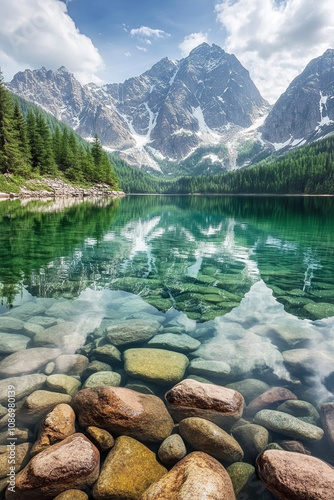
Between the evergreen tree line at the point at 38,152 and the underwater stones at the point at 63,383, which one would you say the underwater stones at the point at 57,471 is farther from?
the evergreen tree line at the point at 38,152

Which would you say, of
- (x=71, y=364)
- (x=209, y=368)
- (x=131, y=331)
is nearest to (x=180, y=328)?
(x=131, y=331)

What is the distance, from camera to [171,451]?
211 inches

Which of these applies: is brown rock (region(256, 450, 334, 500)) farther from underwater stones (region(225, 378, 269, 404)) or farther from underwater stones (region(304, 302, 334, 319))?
underwater stones (region(304, 302, 334, 319))

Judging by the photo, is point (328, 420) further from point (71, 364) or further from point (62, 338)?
point (62, 338)

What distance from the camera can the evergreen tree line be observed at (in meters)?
71.1

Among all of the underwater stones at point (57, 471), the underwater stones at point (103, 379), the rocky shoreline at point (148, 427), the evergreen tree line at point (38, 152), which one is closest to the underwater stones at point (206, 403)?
the rocky shoreline at point (148, 427)

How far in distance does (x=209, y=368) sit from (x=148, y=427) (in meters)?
2.66

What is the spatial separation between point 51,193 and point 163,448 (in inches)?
3519

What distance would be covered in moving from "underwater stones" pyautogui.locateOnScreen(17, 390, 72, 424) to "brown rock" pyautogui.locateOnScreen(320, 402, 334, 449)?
225 inches

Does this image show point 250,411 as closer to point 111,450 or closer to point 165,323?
point 111,450

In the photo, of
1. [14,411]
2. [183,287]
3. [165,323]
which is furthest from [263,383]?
[183,287]

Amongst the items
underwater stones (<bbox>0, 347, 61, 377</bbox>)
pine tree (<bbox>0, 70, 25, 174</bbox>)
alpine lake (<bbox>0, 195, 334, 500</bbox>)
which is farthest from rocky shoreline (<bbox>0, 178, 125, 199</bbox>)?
underwater stones (<bbox>0, 347, 61, 377</bbox>)

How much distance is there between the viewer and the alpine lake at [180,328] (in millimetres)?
6891

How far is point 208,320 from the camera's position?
11.3 m
